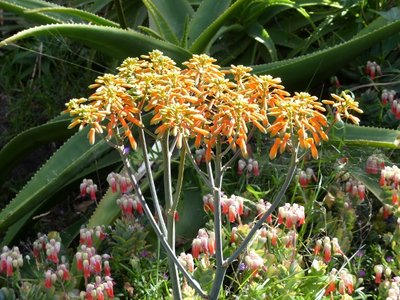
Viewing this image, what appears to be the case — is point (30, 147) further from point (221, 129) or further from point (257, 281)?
point (221, 129)

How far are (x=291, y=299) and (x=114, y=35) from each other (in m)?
1.20

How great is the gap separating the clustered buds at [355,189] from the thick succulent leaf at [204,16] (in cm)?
94

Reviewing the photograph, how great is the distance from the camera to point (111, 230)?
2.81 m

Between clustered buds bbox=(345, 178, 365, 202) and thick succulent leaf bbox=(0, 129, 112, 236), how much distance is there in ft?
2.68

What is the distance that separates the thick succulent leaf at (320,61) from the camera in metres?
3.14

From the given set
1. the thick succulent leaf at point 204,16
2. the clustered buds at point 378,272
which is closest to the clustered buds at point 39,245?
the clustered buds at point 378,272

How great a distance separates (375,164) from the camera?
9.39 feet

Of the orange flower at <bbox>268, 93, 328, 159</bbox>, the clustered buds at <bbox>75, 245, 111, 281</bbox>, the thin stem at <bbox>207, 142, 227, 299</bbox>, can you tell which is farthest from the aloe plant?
the orange flower at <bbox>268, 93, 328, 159</bbox>

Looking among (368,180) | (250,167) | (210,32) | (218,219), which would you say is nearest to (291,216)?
(218,219)

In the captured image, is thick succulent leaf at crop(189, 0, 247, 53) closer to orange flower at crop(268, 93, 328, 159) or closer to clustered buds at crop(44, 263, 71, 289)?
clustered buds at crop(44, 263, 71, 289)

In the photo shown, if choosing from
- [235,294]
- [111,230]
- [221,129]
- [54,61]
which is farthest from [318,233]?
[54,61]

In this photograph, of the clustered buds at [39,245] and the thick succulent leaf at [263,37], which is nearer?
the clustered buds at [39,245]

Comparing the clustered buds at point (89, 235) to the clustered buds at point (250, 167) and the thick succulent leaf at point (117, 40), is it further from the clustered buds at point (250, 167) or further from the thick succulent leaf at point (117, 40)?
the thick succulent leaf at point (117, 40)

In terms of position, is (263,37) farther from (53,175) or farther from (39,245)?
(39,245)
